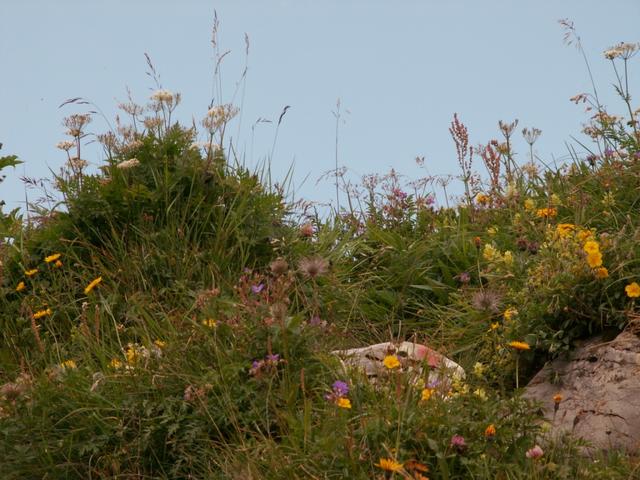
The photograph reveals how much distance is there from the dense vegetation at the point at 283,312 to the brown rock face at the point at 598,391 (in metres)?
0.13

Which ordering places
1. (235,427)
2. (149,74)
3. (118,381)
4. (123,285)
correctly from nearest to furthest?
(235,427)
(118,381)
(123,285)
(149,74)

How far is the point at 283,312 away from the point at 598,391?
1567 mm

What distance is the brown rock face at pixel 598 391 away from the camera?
14.2ft

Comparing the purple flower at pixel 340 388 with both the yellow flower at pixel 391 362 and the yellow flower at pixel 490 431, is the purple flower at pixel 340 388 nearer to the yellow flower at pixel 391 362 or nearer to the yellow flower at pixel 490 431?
the yellow flower at pixel 391 362

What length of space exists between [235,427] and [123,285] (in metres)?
2.10

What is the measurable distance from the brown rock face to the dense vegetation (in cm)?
13

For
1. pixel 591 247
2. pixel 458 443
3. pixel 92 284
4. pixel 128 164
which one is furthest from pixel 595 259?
pixel 128 164

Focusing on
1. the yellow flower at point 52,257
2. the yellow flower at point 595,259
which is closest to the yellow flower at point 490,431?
the yellow flower at point 595,259

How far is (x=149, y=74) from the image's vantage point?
7070 millimetres

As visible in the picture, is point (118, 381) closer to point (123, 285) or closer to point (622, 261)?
point (123, 285)

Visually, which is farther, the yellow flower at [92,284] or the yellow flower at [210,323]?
the yellow flower at [92,284]

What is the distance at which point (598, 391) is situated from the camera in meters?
4.54

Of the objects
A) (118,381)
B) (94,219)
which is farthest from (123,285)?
(118,381)

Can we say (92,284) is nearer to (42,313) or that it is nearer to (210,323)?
(42,313)
